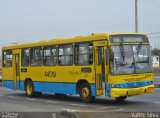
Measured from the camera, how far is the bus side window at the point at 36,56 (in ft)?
80.6

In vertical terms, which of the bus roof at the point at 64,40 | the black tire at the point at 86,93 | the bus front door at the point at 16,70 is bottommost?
the black tire at the point at 86,93

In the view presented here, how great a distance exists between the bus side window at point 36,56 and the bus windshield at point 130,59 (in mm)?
6270

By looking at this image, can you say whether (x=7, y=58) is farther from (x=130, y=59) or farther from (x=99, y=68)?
(x=130, y=59)

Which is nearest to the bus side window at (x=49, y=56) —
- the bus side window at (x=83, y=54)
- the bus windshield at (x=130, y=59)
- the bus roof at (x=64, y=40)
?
the bus roof at (x=64, y=40)

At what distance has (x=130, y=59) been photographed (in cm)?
1947

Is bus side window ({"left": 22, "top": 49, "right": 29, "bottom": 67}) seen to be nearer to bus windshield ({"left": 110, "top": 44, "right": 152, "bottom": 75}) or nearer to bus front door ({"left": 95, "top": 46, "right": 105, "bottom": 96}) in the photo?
bus front door ({"left": 95, "top": 46, "right": 105, "bottom": 96})

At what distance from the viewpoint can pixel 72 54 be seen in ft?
70.8

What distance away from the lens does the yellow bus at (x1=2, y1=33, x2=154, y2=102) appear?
19156 mm

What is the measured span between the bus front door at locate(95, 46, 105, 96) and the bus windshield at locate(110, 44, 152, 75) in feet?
2.44

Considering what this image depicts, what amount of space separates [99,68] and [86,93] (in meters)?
1.46

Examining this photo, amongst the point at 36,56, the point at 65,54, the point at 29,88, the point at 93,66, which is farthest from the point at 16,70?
the point at 93,66

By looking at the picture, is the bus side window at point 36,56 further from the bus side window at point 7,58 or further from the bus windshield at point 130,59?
the bus windshield at point 130,59

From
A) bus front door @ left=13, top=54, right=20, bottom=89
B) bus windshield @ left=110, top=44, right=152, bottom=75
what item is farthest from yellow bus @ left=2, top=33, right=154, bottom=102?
bus front door @ left=13, top=54, right=20, bottom=89

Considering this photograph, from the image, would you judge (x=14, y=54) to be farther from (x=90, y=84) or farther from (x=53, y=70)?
(x=90, y=84)
